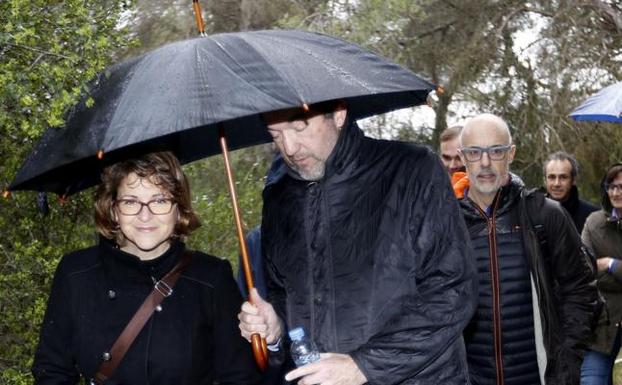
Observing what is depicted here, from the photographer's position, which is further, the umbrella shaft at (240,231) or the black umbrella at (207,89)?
the umbrella shaft at (240,231)

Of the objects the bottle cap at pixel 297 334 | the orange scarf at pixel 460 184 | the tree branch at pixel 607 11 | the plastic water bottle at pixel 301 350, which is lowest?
the plastic water bottle at pixel 301 350

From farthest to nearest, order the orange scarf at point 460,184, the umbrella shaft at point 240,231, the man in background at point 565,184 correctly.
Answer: the man in background at point 565,184 < the orange scarf at point 460,184 < the umbrella shaft at point 240,231

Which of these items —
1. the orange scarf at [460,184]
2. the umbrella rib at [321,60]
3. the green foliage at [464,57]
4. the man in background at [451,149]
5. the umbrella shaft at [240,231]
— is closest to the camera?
the umbrella rib at [321,60]

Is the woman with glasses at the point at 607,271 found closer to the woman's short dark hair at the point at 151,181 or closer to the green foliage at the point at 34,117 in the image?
the green foliage at the point at 34,117

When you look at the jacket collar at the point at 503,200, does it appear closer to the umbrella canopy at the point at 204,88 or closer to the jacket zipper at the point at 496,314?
the jacket zipper at the point at 496,314

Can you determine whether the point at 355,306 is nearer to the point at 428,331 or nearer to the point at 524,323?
the point at 428,331

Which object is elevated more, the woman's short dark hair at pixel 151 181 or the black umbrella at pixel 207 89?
the black umbrella at pixel 207 89

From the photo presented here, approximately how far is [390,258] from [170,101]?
881 millimetres

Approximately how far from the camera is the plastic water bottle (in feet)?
10.8

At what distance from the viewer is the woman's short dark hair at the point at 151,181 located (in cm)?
347

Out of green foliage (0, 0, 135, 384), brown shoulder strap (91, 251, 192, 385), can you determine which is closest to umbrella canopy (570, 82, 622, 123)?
green foliage (0, 0, 135, 384)

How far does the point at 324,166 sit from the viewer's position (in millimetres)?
3520

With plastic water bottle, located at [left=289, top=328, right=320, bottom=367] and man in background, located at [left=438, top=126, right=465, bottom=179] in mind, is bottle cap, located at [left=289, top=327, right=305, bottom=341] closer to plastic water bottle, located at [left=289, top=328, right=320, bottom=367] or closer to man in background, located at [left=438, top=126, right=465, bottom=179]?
plastic water bottle, located at [left=289, top=328, right=320, bottom=367]

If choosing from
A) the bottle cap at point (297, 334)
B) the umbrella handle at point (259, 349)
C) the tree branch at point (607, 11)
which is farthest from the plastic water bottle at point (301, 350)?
the tree branch at point (607, 11)
